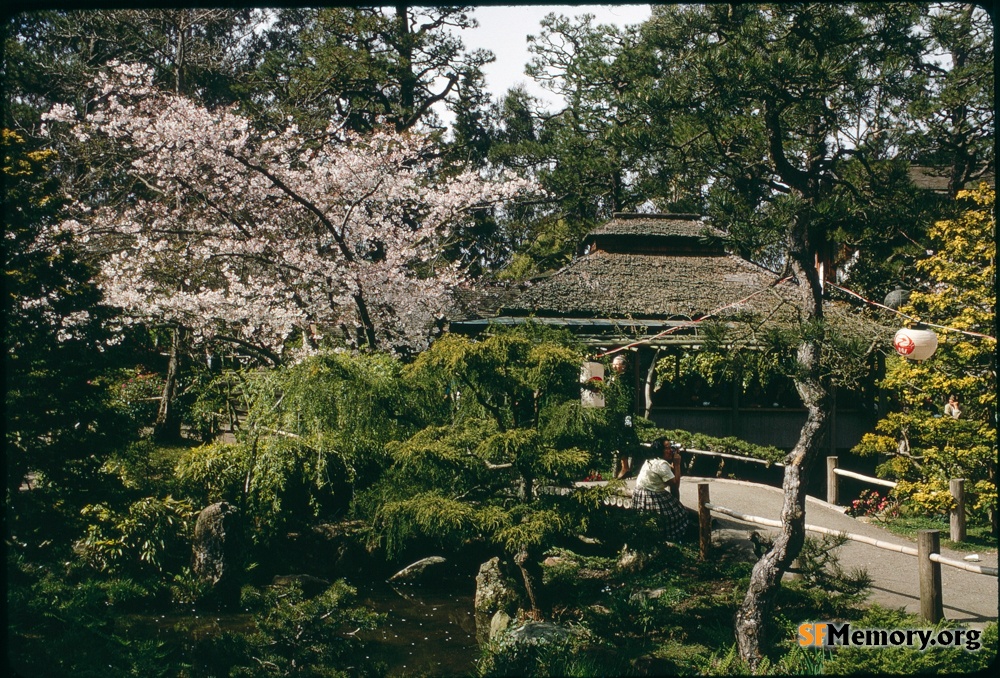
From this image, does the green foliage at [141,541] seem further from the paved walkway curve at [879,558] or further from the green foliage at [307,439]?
the paved walkway curve at [879,558]

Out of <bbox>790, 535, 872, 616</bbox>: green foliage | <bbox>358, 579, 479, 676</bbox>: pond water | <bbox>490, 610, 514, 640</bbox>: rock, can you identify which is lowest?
<bbox>358, 579, 479, 676</bbox>: pond water

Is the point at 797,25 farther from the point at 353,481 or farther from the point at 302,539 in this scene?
the point at 302,539

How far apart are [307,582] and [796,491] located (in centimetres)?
511

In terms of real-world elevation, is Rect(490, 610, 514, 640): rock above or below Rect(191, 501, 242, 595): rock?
below

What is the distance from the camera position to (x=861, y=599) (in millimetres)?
6285

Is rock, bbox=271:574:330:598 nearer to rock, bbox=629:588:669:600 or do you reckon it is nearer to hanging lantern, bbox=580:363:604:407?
rock, bbox=629:588:669:600

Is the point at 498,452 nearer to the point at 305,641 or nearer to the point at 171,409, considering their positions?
the point at 305,641

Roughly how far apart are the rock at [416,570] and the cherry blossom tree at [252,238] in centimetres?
284

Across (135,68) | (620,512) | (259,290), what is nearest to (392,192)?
(259,290)

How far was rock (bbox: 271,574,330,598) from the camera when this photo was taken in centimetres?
783

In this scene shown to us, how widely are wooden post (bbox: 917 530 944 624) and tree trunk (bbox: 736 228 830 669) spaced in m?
1.24

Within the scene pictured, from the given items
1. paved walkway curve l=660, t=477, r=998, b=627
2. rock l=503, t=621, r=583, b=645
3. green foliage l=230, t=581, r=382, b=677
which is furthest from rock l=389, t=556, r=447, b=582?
paved walkway curve l=660, t=477, r=998, b=627

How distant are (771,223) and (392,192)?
7799mm

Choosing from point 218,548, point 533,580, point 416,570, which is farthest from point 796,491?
point 218,548
